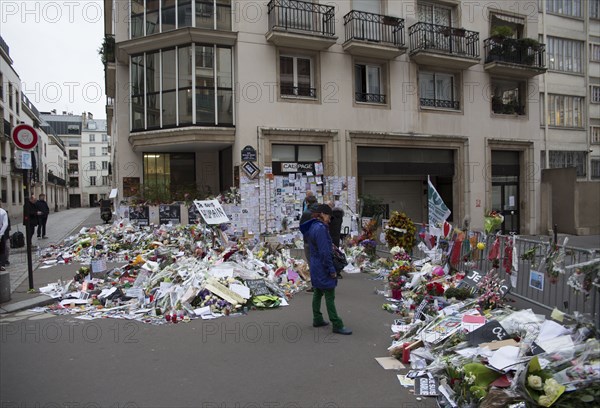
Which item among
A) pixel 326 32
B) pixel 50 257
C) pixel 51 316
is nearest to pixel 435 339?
pixel 51 316

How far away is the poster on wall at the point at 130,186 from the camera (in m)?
16.6

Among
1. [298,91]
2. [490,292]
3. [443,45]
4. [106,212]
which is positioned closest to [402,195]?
[443,45]

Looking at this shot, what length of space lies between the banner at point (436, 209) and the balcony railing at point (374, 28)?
9030 millimetres

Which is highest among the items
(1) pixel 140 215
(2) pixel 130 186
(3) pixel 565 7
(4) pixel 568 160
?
(3) pixel 565 7

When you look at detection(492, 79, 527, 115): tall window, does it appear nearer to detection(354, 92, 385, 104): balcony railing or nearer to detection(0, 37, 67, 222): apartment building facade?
detection(354, 92, 385, 104): balcony railing

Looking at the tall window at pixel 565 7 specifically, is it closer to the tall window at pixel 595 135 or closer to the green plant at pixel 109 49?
the tall window at pixel 595 135

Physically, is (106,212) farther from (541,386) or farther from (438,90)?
(541,386)

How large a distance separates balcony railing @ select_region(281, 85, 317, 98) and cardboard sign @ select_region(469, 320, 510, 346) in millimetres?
12667

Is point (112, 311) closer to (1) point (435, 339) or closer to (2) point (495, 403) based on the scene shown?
(1) point (435, 339)

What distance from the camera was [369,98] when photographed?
686 inches

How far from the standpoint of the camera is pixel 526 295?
7.30 meters

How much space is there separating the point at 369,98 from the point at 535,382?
14960 millimetres

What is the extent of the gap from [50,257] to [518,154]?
19328 millimetres

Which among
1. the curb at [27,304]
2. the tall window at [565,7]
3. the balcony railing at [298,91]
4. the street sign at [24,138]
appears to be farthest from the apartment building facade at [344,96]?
the curb at [27,304]
